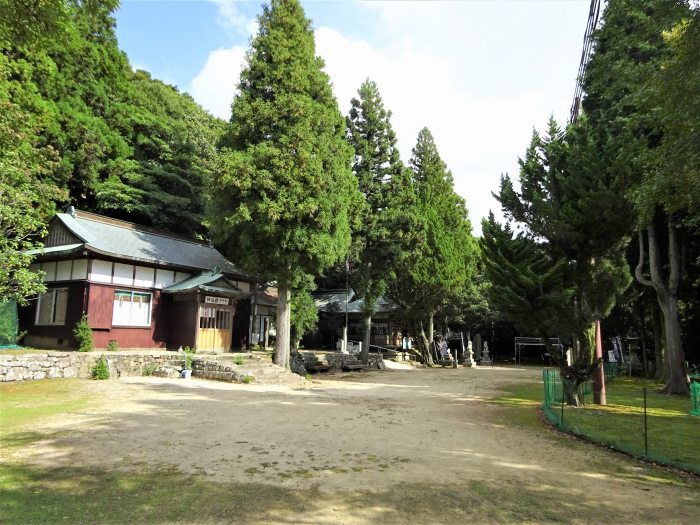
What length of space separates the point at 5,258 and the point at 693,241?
24357 mm

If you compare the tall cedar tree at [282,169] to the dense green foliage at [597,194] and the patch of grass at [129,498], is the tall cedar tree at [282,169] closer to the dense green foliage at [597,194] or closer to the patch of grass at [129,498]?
the dense green foliage at [597,194]

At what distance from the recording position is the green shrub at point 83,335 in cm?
1620

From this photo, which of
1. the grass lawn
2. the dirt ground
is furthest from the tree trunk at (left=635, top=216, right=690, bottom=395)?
the dirt ground

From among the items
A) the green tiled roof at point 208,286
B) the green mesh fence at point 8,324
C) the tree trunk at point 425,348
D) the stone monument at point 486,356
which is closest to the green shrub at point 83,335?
the green mesh fence at point 8,324

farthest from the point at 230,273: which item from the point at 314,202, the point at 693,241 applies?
the point at 693,241

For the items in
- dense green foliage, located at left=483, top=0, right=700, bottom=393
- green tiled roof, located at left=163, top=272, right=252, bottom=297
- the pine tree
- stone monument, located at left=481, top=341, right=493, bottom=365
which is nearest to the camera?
dense green foliage, located at left=483, top=0, right=700, bottom=393

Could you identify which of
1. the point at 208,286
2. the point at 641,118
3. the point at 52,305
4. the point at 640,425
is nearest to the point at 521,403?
the point at 640,425

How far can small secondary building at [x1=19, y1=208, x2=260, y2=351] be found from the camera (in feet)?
56.5

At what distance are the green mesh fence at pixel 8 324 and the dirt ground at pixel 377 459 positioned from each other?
8.61 m

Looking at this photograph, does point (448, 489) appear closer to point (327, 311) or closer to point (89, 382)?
point (89, 382)

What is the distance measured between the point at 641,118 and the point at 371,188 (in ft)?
46.8

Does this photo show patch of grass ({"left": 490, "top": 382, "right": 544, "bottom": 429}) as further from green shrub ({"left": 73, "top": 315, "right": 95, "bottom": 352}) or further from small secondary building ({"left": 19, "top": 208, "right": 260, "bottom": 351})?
green shrub ({"left": 73, "top": 315, "right": 95, "bottom": 352})

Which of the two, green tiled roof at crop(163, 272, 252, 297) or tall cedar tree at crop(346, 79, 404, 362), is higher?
tall cedar tree at crop(346, 79, 404, 362)

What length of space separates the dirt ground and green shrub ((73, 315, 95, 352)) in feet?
20.5
